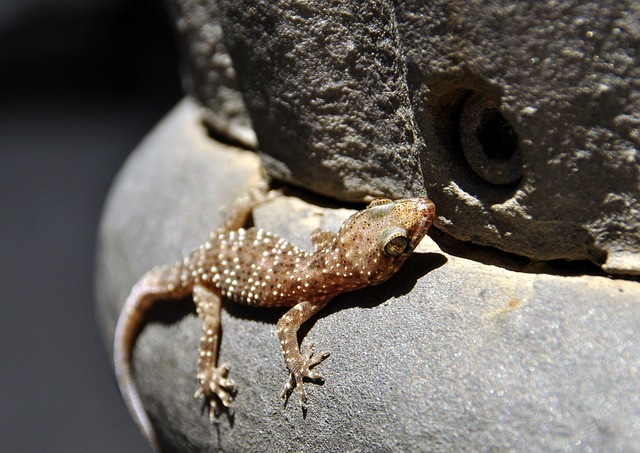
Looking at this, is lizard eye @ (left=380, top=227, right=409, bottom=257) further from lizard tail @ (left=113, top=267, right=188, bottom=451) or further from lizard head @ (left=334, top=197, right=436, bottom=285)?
lizard tail @ (left=113, top=267, right=188, bottom=451)

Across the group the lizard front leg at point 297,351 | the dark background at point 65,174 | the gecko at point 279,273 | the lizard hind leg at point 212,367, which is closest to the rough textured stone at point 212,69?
the gecko at point 279,273

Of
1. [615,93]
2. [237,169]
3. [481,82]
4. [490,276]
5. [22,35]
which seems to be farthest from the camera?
[22,35]

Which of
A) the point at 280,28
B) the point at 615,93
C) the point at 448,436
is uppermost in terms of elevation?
the point at 280,28

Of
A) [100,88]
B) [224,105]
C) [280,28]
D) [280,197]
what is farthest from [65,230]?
[280,28]

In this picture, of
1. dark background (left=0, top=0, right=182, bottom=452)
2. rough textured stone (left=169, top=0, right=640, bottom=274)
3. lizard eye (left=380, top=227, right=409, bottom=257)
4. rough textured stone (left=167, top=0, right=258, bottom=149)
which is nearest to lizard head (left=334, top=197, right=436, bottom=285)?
lizard eye (left=380, top=227, right=409, bottom=257)

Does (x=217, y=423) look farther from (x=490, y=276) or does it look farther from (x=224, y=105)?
(x=224, y=105)

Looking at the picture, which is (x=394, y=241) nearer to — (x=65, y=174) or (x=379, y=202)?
(x=379, y=202)
